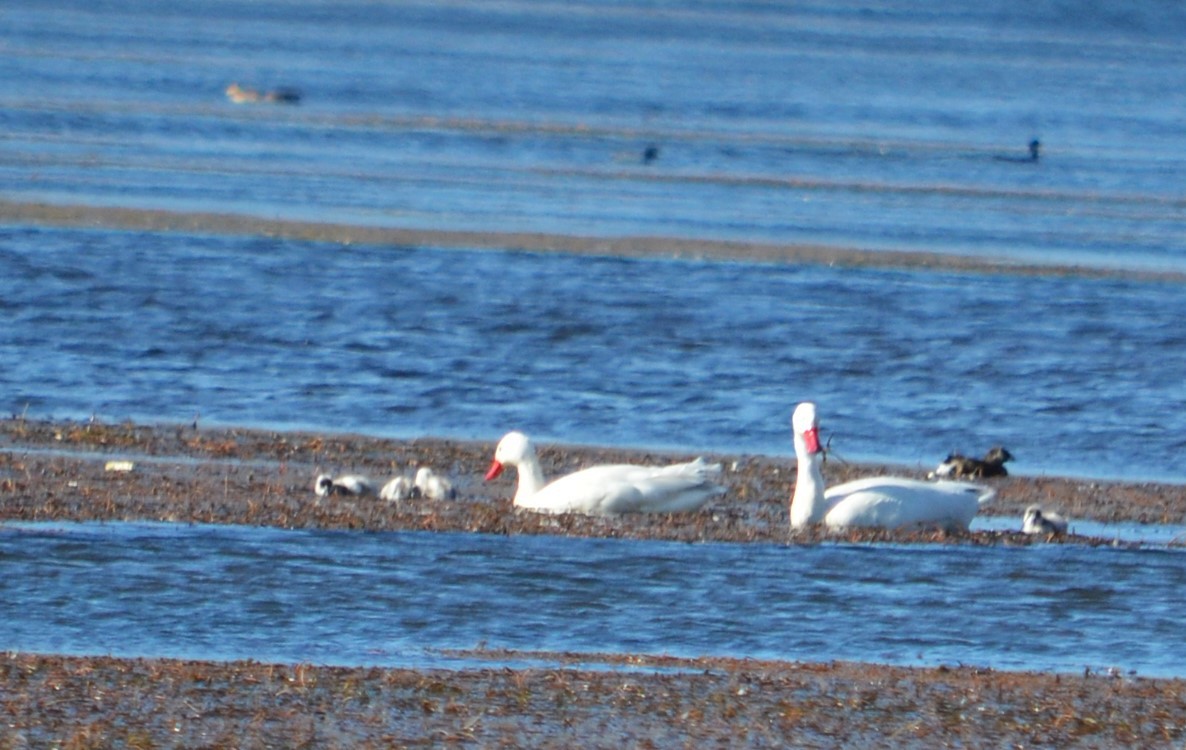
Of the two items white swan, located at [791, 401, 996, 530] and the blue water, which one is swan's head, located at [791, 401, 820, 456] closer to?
white swan, located at [791, 401, 996, 530]

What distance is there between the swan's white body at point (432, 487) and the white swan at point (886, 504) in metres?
1.84

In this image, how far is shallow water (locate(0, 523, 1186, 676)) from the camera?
33.5 feet

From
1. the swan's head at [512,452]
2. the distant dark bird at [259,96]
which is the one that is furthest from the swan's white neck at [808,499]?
the distant dark bird at [259,96]

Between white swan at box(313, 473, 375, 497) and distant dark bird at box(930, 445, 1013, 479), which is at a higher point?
distant dark bird at box(930, 445, 1013, 479)

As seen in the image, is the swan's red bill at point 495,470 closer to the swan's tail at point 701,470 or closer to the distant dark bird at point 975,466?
the swan's tail at point 701,470

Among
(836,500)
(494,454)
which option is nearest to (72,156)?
(494,454)

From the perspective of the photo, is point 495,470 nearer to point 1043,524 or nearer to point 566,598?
point 1043,524

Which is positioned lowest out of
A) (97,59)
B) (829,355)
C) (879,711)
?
(879,711)

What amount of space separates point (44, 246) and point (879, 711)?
16961 millimetres

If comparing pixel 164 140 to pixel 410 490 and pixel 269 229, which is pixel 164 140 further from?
pixel 410 490

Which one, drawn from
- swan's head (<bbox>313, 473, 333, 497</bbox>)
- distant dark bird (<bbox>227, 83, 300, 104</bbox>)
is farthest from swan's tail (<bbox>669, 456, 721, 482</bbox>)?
distant dark bird (<bbox>227, 83, 300, 104</bbox>)

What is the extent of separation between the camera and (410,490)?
44.4ft

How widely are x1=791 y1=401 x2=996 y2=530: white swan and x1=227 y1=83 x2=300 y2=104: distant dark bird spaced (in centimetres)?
3937

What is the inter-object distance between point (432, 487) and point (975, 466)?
3661 millimetres
